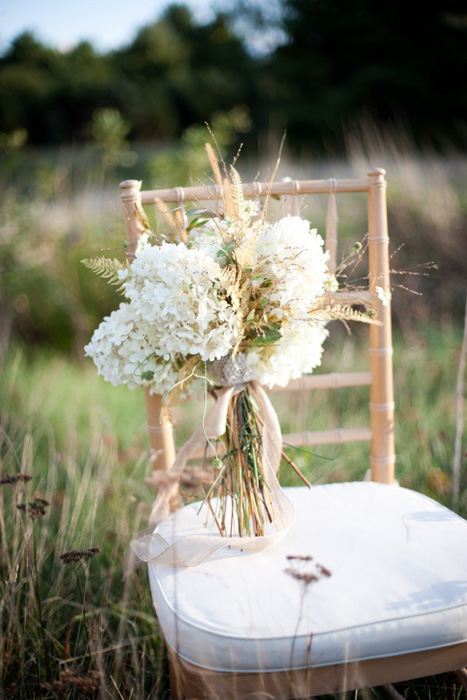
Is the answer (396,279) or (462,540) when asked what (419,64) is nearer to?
(396,279)

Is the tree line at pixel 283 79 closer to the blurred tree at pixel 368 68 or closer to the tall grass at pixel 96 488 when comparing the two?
the blurred tree at pixel 368 68

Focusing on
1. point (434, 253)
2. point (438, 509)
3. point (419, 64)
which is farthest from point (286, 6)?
point (438, 509)

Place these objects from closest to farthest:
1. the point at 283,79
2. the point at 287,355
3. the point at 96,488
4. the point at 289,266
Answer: the point at 289,266 < the point at 287,355 < the point at 96,488 < the point at 283,79

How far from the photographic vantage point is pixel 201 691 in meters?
0.99

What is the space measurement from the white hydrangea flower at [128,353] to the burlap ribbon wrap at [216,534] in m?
0.13

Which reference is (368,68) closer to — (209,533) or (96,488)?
(96,488)

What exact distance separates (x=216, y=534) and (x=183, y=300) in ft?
1.78

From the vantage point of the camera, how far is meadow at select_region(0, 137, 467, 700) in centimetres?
139

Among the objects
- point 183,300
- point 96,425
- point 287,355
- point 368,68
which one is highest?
point 368,68

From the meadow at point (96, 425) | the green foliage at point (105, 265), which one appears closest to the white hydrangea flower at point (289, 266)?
the meadow at point (96, 425)

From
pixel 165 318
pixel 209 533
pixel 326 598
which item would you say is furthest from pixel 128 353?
pixel 326 598

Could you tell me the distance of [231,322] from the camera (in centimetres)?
107

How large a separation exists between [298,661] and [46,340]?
13.0ft

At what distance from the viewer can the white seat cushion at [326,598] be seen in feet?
3.10
